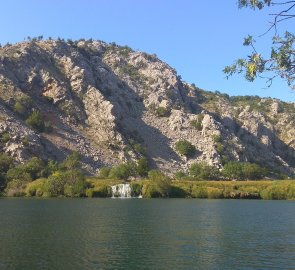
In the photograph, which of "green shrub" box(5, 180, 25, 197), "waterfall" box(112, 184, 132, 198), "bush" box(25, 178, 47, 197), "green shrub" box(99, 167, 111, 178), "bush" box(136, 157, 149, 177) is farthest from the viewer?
"bush" box(136, 157, 149, 177)

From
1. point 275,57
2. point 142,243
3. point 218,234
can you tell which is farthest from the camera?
point 218,234

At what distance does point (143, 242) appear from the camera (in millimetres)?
52938

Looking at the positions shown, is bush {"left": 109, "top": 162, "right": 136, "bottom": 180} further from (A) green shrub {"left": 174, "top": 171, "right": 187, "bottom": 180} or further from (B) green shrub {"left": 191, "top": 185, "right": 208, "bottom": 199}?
(B) green shrub {"left": 191, "top": 185, "right": 208, "bottom": 199}

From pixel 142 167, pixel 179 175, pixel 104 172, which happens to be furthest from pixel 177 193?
pixel 179 175

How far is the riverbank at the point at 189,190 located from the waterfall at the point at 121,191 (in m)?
0.97

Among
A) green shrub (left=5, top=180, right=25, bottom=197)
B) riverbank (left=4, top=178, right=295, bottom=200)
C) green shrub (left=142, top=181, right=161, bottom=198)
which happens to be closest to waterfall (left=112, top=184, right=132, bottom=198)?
riverbank (left=4, top=178, right=295, bottom=200)

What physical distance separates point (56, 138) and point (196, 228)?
13880 cm

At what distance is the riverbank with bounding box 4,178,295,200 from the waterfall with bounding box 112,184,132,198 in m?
0.97

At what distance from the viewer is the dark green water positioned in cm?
4153

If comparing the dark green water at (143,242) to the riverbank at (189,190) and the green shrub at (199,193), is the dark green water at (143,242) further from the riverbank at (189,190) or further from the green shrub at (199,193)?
the green shrub at (199,193)

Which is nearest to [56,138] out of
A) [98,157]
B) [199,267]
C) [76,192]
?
[98,157]

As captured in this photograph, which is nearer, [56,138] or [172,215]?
[172,215]

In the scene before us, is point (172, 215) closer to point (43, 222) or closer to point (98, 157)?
point (43, 222)

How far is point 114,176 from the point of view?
172m
